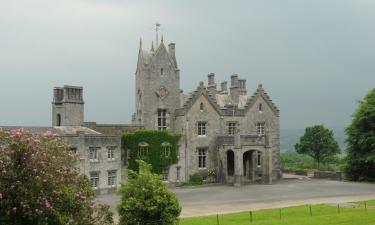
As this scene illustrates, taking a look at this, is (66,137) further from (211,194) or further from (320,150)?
(320,150)

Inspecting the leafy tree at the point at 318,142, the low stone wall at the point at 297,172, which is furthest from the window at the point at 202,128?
the leafy tree at the point at 318,142

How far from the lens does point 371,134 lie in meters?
59.2

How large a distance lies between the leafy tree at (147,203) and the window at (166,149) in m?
29.4

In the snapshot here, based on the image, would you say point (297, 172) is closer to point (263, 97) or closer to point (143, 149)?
point (263, 97)

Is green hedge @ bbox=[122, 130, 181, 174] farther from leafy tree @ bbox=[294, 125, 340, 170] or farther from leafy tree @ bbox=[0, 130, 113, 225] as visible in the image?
leafy tree @ bbox=[294, 125, 340, 170]

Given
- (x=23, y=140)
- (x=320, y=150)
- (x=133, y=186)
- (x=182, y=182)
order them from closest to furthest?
(x=23, y=140)
(x=133, y=186)
(x=182, y=182)
(x=320, y=150)

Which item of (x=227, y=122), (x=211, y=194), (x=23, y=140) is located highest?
(x=227, y=122)

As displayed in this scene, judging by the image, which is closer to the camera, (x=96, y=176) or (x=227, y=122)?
(x=96, y=176)

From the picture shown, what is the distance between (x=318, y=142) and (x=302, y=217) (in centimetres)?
5451

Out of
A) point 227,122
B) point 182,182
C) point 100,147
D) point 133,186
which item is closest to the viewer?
point 133,186

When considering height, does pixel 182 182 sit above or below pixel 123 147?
below

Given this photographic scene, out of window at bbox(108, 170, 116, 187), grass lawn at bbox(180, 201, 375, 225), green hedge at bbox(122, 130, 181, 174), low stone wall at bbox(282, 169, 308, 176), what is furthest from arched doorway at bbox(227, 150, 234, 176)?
grass lawn at bbox(180, 201, 375, 225)

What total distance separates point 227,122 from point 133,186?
3719 cm

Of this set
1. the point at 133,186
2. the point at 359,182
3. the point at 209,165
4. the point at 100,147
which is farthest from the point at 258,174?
A: the point at 133,186
